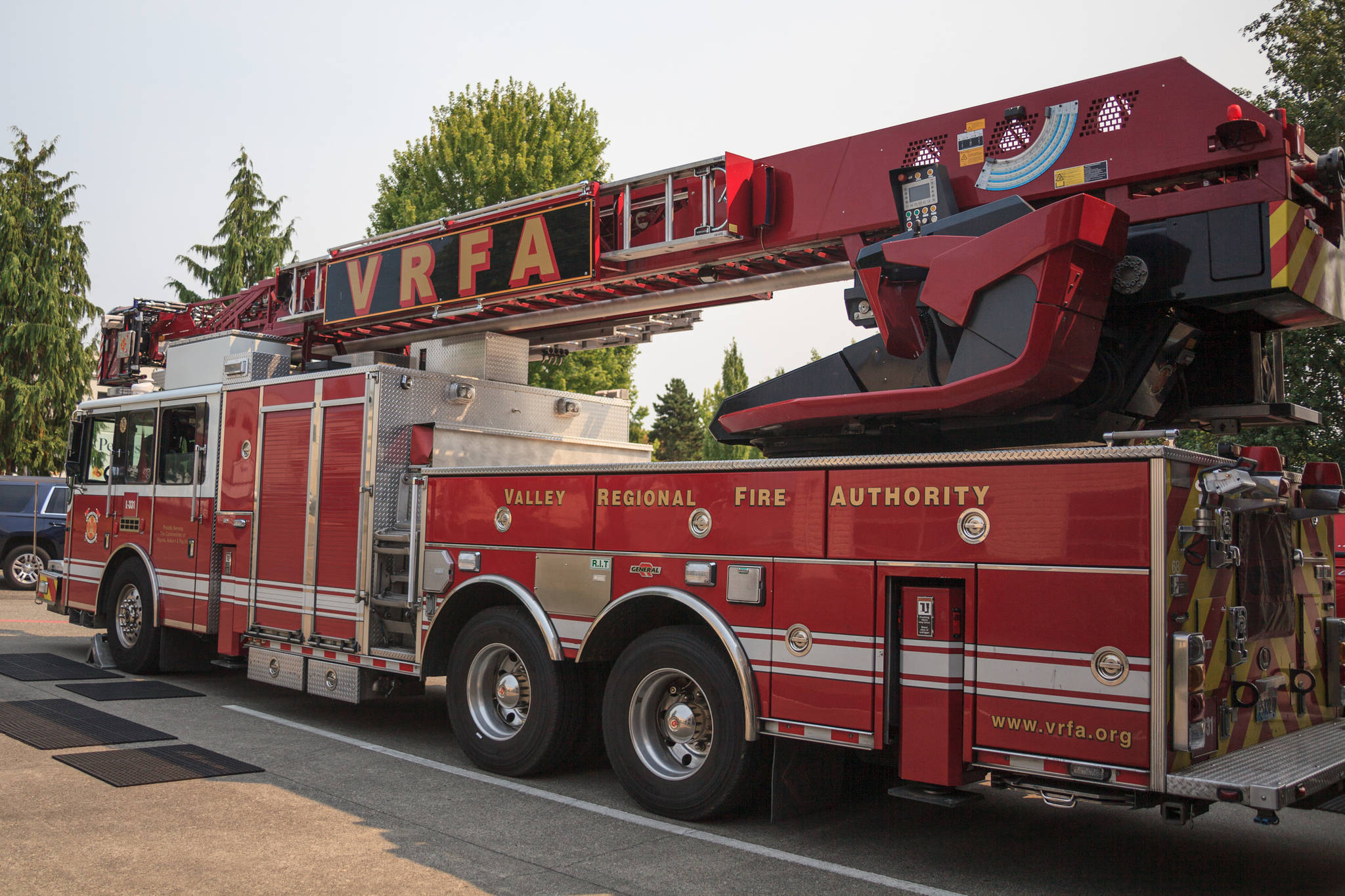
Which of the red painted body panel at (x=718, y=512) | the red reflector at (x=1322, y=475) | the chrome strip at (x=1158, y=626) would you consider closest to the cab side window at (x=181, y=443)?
the red painted body panel at (x=718, y=512)

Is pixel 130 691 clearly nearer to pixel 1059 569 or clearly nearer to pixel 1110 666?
pixel 1059 569

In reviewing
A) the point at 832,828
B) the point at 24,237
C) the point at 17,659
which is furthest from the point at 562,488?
the point at 24,237

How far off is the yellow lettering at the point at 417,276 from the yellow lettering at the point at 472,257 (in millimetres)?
335

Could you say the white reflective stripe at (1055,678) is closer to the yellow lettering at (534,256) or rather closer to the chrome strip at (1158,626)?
the chrome strip at (1158,626)

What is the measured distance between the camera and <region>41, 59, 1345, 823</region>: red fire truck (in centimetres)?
446

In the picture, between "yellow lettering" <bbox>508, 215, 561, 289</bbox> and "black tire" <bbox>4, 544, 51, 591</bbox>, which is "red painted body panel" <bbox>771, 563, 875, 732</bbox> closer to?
"yellow lettering" <bbox>508, 215, 561, 289</bbox>

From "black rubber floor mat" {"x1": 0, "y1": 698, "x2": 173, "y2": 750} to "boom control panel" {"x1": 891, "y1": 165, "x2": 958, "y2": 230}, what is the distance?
601 cm

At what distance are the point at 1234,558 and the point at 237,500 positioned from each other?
25.1ft

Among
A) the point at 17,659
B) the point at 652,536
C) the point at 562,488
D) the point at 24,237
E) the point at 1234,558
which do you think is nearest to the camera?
the point at 1234,558

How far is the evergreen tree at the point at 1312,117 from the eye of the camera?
13914mm

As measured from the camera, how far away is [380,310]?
9008mm

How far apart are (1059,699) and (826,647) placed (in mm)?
1144

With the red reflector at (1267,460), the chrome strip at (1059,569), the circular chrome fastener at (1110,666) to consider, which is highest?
the red reflector at (1267,460)

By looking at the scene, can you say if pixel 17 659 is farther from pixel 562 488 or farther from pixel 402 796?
pixel 562 488
